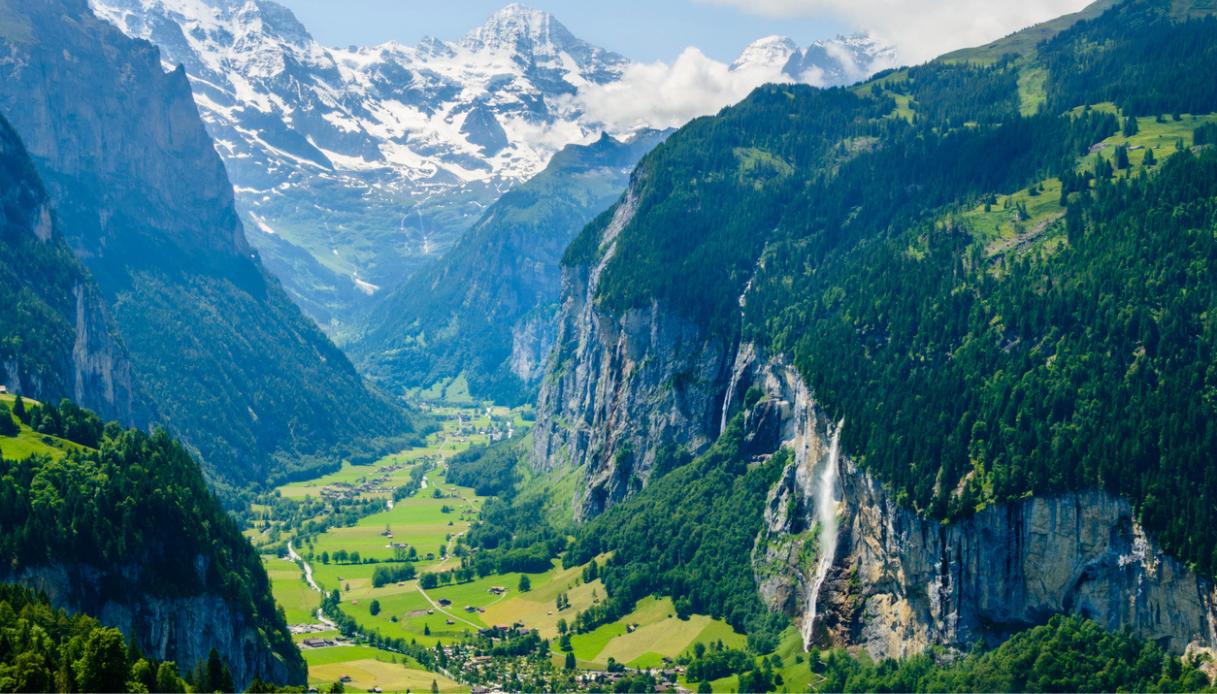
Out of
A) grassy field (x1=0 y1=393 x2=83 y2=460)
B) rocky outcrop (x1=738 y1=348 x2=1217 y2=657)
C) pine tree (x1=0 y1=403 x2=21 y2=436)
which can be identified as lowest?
rocky outcrop (x1=738 y1=348 x2=1217 y2=657)

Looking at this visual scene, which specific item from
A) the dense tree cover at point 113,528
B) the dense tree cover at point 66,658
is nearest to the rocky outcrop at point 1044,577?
the dense tree cover at point 113,528

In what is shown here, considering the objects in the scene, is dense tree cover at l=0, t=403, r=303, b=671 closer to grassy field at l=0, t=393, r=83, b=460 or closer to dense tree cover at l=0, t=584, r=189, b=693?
grassy field at l=0, t=393, r=83, b=460

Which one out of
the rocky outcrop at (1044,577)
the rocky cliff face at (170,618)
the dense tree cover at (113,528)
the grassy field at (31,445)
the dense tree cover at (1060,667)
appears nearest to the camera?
the dense tree cover at (1060,667)

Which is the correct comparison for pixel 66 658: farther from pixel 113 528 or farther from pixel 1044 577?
pixel 1044 577

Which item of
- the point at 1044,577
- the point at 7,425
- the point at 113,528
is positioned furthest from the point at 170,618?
the point at 1044,577

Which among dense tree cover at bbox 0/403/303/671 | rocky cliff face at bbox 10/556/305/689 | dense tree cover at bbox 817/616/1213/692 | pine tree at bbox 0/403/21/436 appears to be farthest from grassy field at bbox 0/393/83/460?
dense tree cover at bbox 817/616/1213/692

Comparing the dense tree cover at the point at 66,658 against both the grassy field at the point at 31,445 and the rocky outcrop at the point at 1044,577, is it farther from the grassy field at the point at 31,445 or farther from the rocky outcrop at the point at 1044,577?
the rocky outcrop at the point at 1044,577
